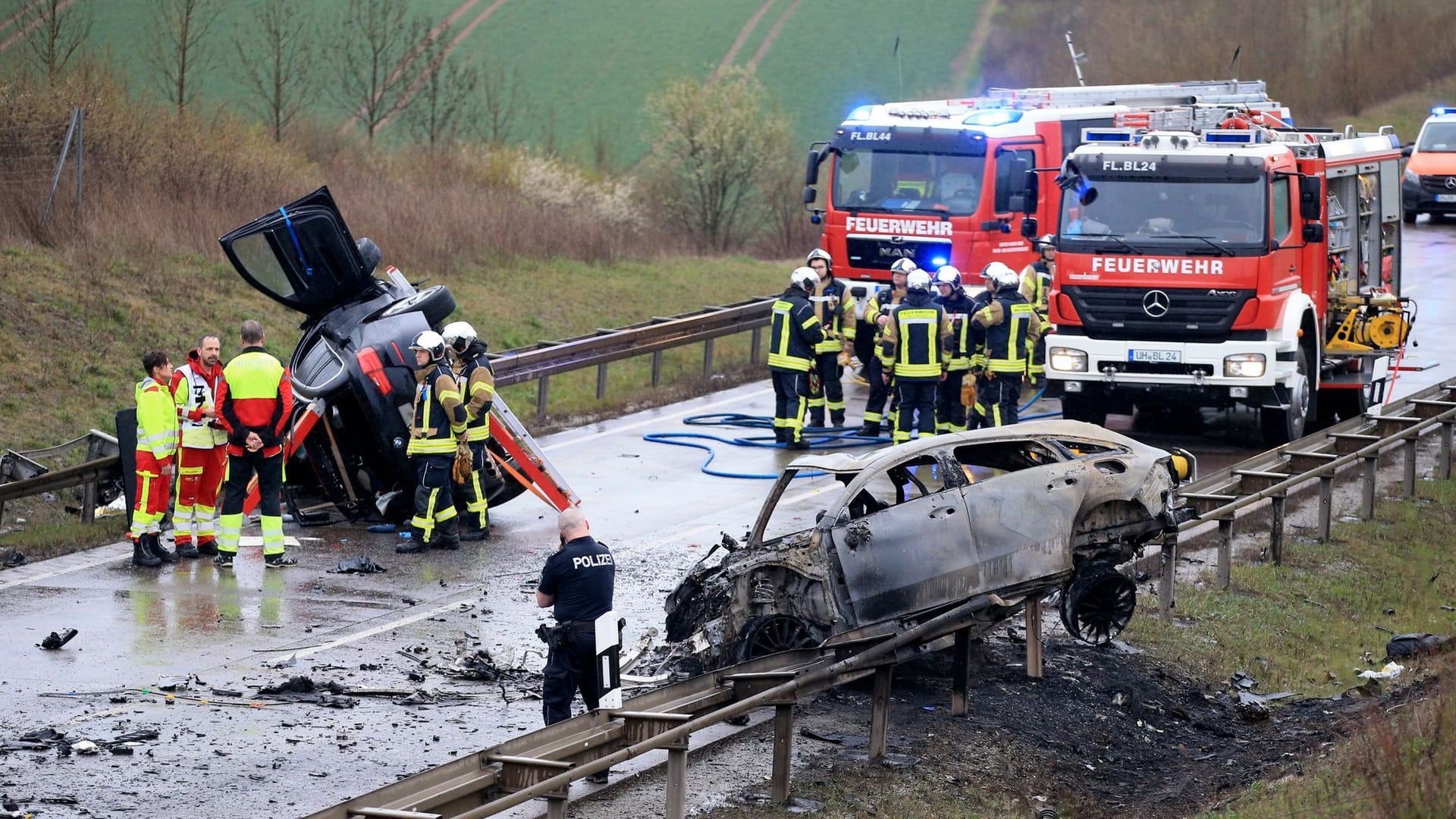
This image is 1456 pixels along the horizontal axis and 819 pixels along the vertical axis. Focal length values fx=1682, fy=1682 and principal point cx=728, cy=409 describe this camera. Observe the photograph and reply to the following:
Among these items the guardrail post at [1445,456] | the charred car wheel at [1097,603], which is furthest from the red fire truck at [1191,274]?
the charred car wheel at [1097,603]

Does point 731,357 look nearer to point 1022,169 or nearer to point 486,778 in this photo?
point 1022,169

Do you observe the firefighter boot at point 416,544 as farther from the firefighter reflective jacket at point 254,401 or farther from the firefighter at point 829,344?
the firefighter at point 829,344

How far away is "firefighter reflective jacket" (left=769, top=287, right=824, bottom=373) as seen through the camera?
680 inches

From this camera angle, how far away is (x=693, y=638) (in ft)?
32.3

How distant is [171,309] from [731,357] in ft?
25.6

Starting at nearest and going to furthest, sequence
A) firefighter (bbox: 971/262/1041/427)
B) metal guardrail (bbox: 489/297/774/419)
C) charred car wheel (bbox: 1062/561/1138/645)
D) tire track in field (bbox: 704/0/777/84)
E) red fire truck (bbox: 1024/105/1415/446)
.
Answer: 1. charred car wheel (bbox: 1062/561/1138/645)
2. red fire truck (bbox: 1024/105/1415/446)
3. firefighter (bbox: 971/262/1041/427)
4. metal guardrail (bbox: 489/297/774/419)
5. tire track in field (bbox: 704/0/777/84)

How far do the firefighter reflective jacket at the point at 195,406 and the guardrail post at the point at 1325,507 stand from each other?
897cm

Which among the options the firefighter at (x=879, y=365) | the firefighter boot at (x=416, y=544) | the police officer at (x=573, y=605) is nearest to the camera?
the police officer at (x=573, y=605)

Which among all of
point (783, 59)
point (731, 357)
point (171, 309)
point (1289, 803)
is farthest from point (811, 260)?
point (783, 59)

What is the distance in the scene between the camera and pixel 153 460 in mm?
12773

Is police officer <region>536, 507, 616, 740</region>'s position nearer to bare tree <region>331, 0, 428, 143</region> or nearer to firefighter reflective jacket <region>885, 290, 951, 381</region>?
firefighter reflective jacket <region>885, 290, 951, 381</region>

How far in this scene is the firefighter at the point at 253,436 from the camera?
1278cm

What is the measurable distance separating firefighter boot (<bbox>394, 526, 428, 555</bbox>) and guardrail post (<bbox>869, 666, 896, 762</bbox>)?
5.63 meters

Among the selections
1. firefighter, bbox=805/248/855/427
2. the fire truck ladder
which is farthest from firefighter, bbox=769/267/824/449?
the fire truck ladder
